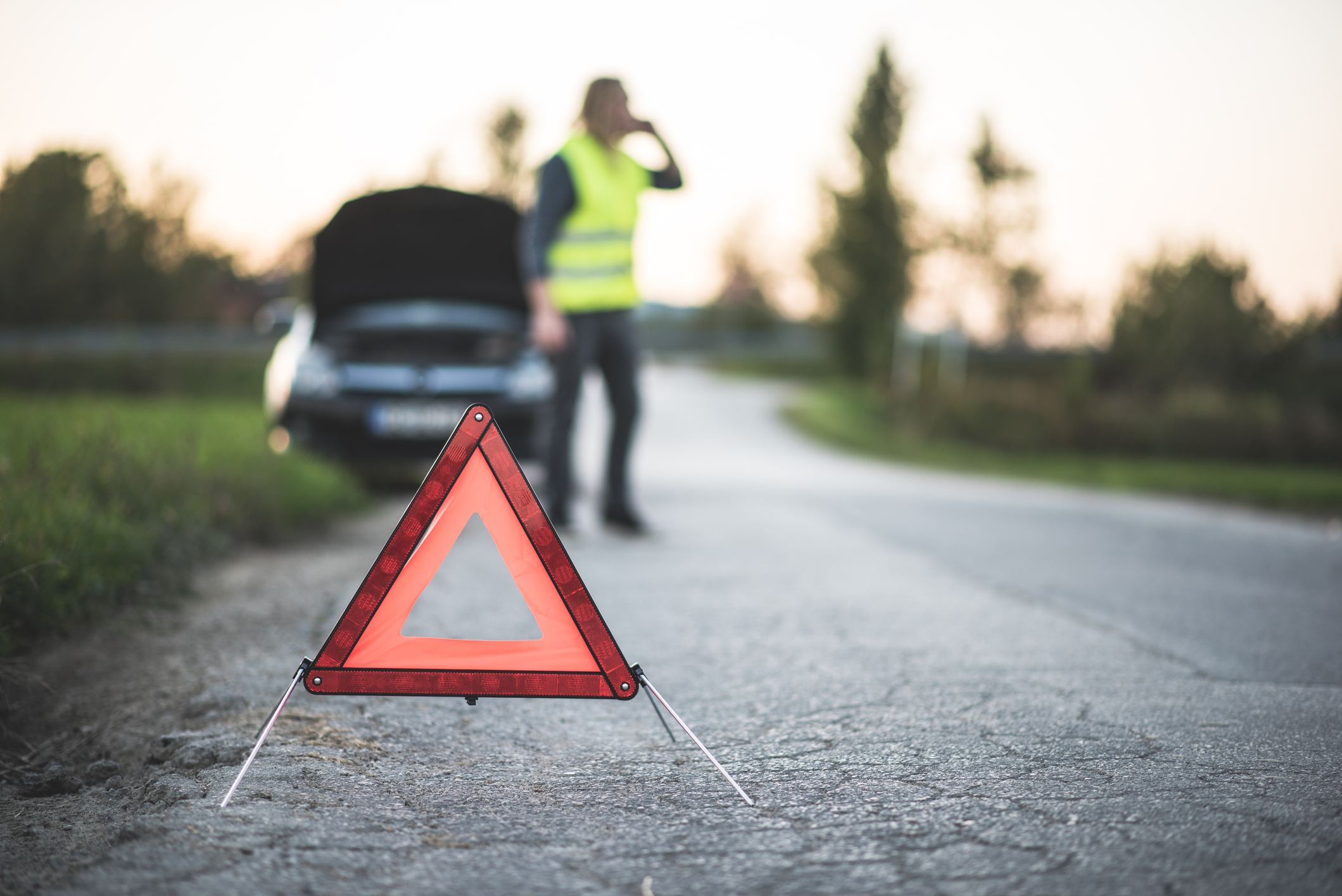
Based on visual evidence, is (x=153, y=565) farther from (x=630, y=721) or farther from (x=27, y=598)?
(x=630, y=721)

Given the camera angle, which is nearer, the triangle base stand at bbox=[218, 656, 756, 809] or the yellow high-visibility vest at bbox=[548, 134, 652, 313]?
the triangle base stand at bbox=[218, 656, 756, 809]

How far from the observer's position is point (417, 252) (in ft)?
27.1

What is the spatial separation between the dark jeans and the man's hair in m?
1.04

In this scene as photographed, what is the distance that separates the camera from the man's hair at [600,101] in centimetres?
599

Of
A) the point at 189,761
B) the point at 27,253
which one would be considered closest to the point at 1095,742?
the point at 189,761

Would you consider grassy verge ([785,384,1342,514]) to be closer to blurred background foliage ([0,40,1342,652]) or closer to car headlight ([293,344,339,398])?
blurred background foliage ([0,40,1342,652])

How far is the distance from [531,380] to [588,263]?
1.33 meters

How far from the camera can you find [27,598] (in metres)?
3.52

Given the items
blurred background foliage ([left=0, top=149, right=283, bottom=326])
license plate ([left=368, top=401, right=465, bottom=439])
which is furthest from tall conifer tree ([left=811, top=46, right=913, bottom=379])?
license plate ([left=368, top=401, right=465, bottom=439])

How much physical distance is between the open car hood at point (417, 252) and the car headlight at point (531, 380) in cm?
83

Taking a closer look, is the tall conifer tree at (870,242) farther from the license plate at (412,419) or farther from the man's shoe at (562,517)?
the man's shoe at (562,517)

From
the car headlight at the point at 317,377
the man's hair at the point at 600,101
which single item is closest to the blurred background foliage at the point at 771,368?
the car headlight at the point at 317,377

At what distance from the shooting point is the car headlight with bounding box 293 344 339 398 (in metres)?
7.14

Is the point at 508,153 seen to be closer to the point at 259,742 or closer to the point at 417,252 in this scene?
the point at 417,252
